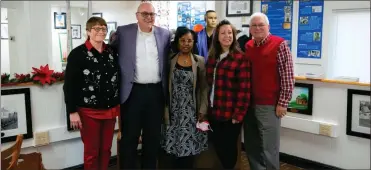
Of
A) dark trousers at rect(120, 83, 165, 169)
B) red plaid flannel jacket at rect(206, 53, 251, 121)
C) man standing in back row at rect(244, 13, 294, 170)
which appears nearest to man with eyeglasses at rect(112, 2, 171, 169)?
dark trousers at rect(120, 83, 165, 169)

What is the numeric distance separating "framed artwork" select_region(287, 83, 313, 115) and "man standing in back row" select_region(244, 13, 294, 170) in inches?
39.3

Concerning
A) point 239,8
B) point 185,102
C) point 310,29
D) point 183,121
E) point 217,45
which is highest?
point 239,8

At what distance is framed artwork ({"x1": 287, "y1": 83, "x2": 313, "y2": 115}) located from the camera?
10.4ft

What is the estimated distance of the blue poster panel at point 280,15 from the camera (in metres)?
3.31

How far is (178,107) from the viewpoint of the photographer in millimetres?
2334

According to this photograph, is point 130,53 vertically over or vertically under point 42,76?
over

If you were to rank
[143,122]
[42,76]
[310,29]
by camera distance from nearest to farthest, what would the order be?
[143,122], [42,76], [310,29]

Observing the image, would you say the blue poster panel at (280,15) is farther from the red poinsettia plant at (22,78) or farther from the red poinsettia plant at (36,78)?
the red poinsettia plant at (22,78)

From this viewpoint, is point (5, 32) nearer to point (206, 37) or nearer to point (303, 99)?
point (206, 37)

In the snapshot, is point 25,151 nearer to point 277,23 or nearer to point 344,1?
point 277,23

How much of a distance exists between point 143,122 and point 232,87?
2.10 ft

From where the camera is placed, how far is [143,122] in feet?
7.55

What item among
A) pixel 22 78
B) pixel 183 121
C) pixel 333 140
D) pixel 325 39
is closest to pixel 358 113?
pixel 333 140

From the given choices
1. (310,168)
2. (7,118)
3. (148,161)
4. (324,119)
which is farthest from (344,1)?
(7,118)
